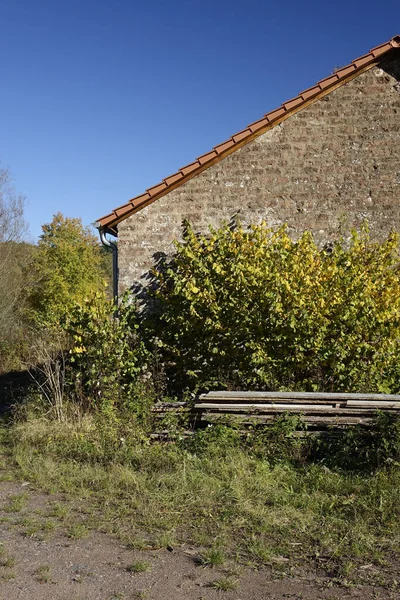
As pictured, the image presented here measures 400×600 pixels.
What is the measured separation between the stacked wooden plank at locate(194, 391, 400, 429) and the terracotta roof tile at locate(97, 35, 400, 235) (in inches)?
177

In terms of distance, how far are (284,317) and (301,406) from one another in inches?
63.9

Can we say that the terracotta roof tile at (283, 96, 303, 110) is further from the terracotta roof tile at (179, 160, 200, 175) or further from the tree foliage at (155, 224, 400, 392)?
the tree foliage at (155, 224, 400, 392)

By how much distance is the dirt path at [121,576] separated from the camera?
4281 millimetres

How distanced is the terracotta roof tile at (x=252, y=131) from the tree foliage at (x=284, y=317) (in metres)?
1.56

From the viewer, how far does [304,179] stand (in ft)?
36.9

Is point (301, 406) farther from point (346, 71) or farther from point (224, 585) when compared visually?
point (346, 71)

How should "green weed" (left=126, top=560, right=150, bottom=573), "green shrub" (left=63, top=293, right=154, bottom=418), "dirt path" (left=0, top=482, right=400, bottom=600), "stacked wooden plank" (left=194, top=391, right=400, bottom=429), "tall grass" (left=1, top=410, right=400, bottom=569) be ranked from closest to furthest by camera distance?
1. "dirt path" (left=0, top=482, right=400, bottom=600)
2. "green weed" (left=126, top=560, right=150, bottom=573)
3. "tall grass" (left=1, top=410, right=400, bottom=569)
4. "stacked wooden plank" (left=194, top=391, right=400, bottom=429)
5. "green shrub" (left=63, top=293, right=154, bottom=418)

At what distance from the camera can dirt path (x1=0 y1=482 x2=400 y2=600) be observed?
428cm

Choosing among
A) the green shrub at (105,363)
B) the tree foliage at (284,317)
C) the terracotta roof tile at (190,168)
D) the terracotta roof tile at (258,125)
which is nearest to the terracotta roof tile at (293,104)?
the terracotta roof tile at (258,125)

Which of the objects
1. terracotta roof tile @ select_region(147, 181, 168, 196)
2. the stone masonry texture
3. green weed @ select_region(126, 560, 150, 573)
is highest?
terracotta roof tile @ select_region(147, 181, 168, 196)

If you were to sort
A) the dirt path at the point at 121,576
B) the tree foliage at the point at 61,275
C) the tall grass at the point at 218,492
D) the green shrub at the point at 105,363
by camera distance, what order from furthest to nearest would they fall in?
1. the tree foliage at the point at 61,275
2. the green shrub at the point at 105,363
3. the tall grass at the point at 218,492
4. the dirt path at the point at 121,576

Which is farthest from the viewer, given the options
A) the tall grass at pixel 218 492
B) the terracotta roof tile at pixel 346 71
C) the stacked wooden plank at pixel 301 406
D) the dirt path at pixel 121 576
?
the terracotta roof tile at pixel 346 71

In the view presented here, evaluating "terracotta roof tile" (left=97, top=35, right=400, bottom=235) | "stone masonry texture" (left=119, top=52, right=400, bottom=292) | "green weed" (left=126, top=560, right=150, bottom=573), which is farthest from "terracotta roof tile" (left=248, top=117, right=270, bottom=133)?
"green weed" (left=126, top=560, right=150, bottom=573)

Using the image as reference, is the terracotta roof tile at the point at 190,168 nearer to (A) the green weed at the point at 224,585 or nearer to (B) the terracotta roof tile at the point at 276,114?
(B) the terracotta roof tile at the point at 276,114
